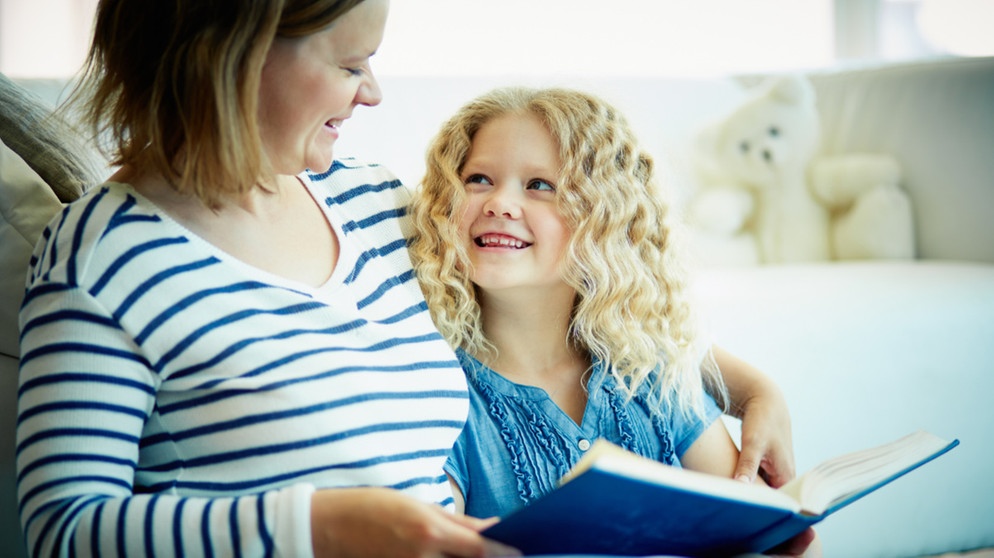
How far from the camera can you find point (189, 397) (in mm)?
802

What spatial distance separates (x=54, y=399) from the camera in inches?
28.7

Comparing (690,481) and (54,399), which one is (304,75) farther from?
(690,481)

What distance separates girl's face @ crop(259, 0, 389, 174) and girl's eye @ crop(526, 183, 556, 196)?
311mm

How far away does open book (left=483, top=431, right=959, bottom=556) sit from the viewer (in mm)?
664

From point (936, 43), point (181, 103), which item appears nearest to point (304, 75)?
point (181, 103)

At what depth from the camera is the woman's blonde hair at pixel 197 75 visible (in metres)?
0.80

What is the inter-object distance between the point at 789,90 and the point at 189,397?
5.91ft

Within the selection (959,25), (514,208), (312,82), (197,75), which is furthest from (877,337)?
(959,25)

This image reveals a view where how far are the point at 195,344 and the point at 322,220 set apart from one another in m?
0.26

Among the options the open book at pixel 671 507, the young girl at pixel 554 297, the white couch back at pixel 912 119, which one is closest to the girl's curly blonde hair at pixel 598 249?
the young girl at pixel 554 297

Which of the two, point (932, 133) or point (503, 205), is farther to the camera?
point (932, 133)

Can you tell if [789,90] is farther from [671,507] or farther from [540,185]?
[671,507]

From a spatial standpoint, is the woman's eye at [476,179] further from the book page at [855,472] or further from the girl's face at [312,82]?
the book page at [855,472]

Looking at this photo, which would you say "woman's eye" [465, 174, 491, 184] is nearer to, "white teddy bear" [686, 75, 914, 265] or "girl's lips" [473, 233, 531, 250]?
"girl's lips" [473, 233, 531, 250]
